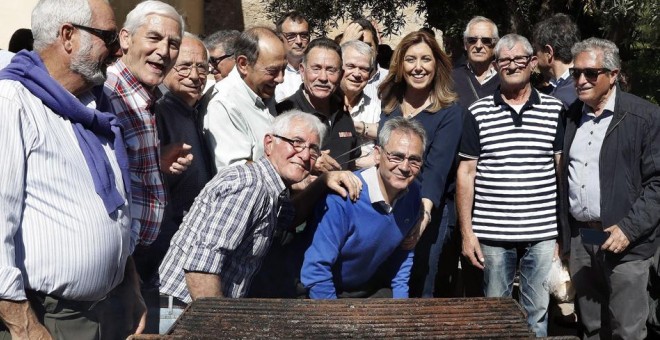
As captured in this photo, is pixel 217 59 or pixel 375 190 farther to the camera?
pixel 217 59

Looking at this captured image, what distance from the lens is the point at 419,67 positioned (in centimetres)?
628

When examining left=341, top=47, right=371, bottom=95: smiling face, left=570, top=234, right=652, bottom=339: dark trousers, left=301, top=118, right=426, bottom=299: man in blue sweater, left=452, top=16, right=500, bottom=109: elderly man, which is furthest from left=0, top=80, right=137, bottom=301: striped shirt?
left=452, top=16, right=500, bottom=109: elderly man

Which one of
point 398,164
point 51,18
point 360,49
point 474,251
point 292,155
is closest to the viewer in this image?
point 51,18

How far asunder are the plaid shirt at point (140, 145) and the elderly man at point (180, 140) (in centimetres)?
21

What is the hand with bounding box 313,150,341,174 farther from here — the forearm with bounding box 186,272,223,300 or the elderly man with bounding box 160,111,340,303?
the forearm with bounding box 186,272,223,300

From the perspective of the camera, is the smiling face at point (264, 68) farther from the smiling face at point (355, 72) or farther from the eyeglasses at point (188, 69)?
the smiling face at point (355, 72)

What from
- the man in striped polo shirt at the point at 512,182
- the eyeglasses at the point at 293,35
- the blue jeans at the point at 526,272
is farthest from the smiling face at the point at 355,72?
the blue jeans at the point at 526,272

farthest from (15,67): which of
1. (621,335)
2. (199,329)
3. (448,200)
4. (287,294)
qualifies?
(621,335)

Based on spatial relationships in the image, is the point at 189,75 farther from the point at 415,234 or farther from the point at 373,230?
the point at 415,234

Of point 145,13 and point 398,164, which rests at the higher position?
point 145,13

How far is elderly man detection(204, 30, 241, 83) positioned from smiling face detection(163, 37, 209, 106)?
1.32m

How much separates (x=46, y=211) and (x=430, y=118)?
10.7 ft

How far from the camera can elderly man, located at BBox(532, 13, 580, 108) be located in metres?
7.01

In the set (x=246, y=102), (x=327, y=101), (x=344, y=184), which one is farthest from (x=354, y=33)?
(x=344, y=184)
